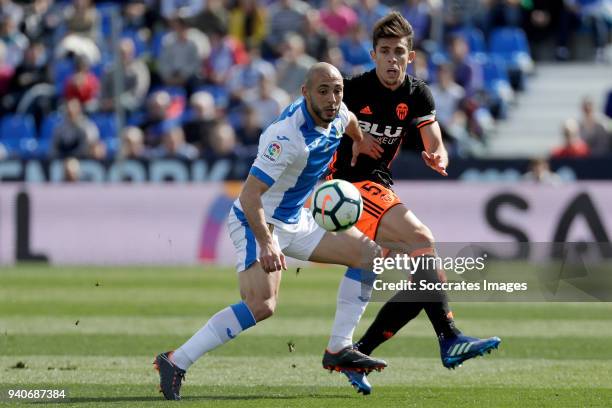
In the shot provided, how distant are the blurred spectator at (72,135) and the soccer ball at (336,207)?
42.4 ft

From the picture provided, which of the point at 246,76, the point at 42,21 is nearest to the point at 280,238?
the point at 246,76

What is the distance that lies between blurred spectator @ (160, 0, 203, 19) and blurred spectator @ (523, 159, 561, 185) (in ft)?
28.1

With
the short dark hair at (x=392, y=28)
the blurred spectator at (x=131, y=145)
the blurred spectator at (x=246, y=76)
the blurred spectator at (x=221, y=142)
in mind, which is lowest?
the blurred spectator at (x=131, y=145)

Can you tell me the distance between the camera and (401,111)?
30.8 feet

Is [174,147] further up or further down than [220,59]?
further down

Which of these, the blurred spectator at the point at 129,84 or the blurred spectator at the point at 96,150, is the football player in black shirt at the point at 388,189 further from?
the blurred spectator at the point at 129,84

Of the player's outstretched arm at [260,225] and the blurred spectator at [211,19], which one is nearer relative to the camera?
the player's outstretched arm at [260,225]

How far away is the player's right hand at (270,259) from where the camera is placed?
7953mm

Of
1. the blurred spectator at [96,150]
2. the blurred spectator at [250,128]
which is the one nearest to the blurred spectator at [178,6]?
the blurred spectator at [96,150]

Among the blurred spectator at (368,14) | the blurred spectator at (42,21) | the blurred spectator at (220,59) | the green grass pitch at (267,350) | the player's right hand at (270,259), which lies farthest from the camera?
the blurred spectator at (42,21)

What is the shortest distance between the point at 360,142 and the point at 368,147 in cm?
11

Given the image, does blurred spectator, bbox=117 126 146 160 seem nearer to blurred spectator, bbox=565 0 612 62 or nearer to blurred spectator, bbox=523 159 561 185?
blurred spectator, bbox=523 159 561 185

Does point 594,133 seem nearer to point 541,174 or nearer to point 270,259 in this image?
point 541,174

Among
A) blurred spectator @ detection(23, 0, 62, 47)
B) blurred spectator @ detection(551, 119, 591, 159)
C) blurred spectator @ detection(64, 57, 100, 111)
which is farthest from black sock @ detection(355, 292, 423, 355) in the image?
blurred spectator @ detection(23, 0, 62, 47)
